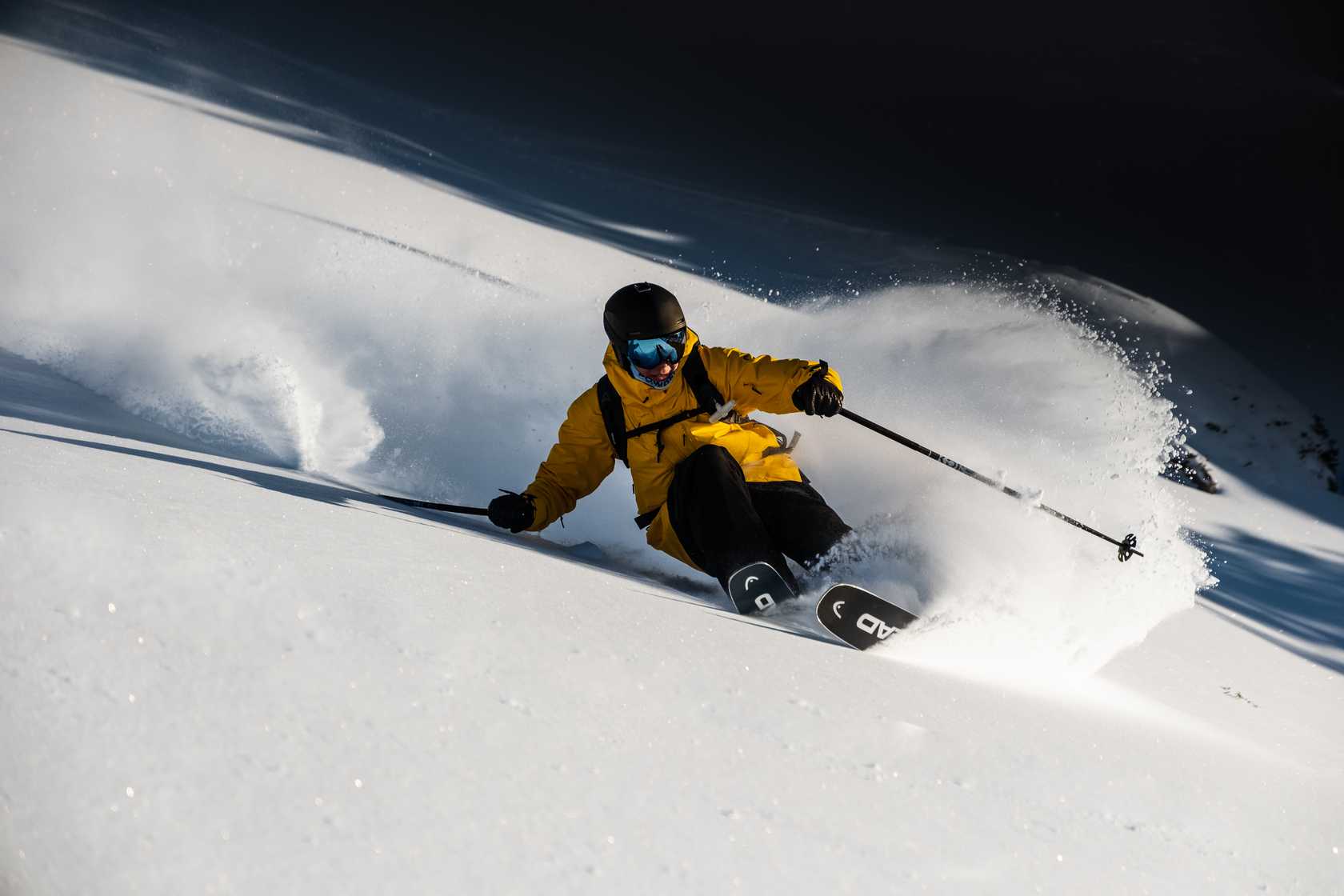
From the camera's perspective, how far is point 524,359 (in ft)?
17.2

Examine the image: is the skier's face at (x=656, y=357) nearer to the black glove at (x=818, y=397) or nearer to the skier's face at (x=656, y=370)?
the skier's face at (x=656, y=370)

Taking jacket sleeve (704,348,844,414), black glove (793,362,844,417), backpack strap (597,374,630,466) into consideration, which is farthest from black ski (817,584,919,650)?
backpack strap (597,374,630,466)

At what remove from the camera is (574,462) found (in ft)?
11.7

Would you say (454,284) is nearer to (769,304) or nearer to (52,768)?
(769,304)

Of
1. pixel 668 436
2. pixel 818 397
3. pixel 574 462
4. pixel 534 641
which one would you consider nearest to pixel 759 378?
pixel 818 397

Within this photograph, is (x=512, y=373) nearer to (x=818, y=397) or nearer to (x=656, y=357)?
(x=656, y=357)

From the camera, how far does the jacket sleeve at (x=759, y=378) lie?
126 inches

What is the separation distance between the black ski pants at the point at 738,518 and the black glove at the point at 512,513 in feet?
1.54

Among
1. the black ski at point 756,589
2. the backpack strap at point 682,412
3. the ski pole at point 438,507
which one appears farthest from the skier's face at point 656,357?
the ski pole at point 438,507

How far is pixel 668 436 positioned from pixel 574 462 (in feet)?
1.29

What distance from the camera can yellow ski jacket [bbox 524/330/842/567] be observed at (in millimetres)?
3281

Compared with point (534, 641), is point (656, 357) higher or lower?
higher

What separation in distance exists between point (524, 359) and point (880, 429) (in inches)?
96.8

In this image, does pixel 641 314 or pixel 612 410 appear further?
pixel 612 410
